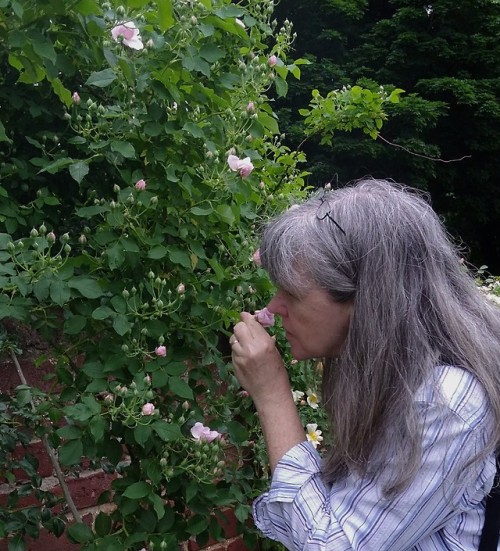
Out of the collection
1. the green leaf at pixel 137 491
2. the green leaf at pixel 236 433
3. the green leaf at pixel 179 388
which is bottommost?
the green leaf at pixel 137 491

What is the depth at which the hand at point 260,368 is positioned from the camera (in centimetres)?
132

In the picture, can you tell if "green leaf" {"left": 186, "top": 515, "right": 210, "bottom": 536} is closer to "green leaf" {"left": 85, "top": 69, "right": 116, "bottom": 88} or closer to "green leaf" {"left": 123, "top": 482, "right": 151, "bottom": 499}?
"green leaf" {"left": 123, "top": 482, "right": 151, "bottom": 499}

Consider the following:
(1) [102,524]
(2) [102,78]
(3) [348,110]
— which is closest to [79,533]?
(1) [102,524]

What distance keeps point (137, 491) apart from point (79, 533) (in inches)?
6.6

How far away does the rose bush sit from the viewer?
4.12 ft

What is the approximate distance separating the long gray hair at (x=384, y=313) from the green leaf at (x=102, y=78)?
0.41 metres

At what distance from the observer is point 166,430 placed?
1.27 metres

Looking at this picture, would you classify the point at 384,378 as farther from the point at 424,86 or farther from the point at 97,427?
the point at 424,86

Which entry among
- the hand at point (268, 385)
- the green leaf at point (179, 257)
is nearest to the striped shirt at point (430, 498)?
the hand at point (268, 385)

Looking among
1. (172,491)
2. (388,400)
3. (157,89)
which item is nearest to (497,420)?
(388,400)

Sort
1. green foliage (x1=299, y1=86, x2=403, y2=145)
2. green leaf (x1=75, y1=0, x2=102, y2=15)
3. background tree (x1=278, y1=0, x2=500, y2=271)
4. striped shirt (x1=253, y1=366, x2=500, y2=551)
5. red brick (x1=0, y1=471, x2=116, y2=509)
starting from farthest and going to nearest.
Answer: background tree (x1=278, y1=0, x2=500, y2=271) < green foliage (x1=299, y1=86, x2=403, y2=145) < red brick (x1=0, y1=471, x2=116, y2=509) < green leaf (x1=75, y1=0, x2=102, y2=15) < striped shirt (x1=253, y1=366, x2=500, y2=551)

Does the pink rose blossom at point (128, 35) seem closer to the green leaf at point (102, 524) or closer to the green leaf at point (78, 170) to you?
the green leaf at point (78, 170)

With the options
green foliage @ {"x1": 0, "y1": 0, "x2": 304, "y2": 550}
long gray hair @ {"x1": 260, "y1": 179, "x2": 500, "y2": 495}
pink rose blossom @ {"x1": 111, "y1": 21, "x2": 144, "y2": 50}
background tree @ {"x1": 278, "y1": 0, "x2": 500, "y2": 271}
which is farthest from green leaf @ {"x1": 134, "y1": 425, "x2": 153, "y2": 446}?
background tree @ {"x1": 278, "y1": 0, "x2": 500, "y2": 271}

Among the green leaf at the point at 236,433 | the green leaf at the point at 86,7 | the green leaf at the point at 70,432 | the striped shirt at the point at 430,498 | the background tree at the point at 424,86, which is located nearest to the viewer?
the striped shirt at the point at 430,498
